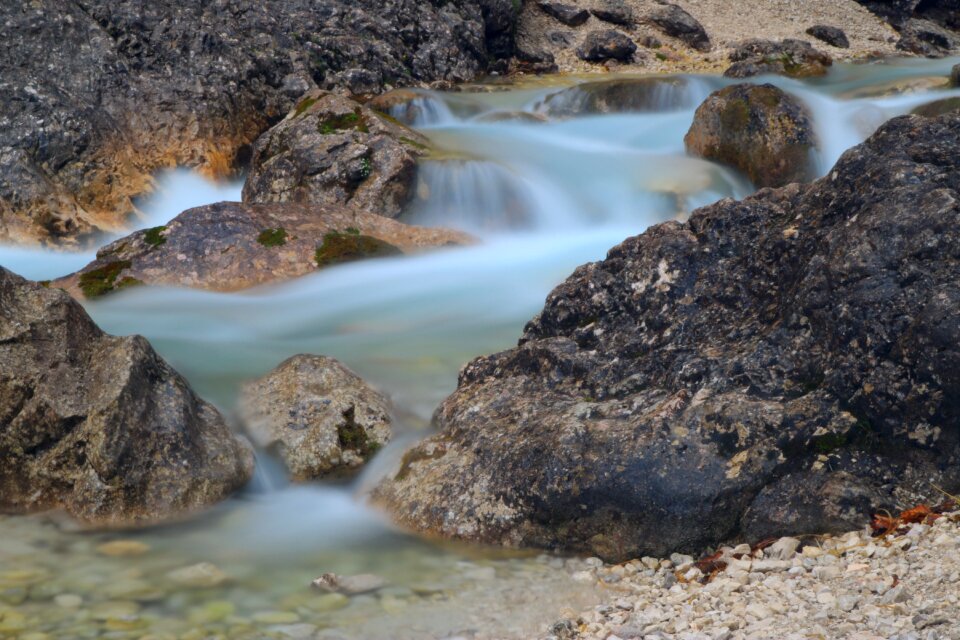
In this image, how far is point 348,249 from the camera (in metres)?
10.3

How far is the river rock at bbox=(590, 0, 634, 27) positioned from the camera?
28.2 metres

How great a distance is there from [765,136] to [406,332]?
687cm

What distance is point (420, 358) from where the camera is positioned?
7.41 meters

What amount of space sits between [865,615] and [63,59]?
15504mm

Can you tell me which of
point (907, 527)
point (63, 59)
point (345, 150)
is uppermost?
point (63, 59)

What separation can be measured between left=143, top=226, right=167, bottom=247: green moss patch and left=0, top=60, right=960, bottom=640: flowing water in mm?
776

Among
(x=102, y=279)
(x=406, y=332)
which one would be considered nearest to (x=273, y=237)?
(x=102, y=279)

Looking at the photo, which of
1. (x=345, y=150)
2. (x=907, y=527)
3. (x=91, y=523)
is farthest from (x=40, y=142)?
(x=907, y=527)

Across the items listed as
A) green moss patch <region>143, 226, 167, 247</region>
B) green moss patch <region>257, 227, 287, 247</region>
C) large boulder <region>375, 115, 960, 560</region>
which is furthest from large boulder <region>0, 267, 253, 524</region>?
green moss patch <region>257, 227, 287, 247</region>

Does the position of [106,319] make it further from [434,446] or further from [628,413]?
[628,413]

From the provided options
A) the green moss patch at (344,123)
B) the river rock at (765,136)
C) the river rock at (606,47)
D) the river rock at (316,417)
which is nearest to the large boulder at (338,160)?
the green moss patch at (344,123)

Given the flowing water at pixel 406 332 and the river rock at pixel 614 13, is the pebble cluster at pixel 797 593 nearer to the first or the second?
the flowing water at pixel 406 332

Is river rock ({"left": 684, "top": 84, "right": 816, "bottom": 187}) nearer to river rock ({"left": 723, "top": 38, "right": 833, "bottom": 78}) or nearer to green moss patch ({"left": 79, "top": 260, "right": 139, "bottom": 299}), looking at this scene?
river rock ({"left": 723, "top": 38, "right": 833, "bottom": 78})

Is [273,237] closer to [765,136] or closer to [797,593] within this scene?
[765,136]
